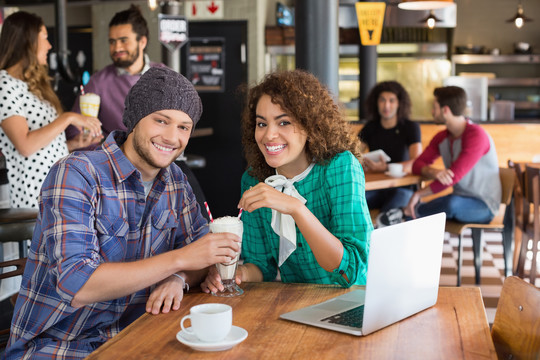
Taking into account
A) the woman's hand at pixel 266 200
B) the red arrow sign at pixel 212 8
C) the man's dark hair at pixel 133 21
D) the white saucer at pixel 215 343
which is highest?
the red arrow sign at pixel 212 8

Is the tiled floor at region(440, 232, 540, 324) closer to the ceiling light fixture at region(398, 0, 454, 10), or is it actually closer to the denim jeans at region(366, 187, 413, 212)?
the denim jeans at region(366, 187, 413, 212)

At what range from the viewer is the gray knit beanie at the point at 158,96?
1857 millimetres

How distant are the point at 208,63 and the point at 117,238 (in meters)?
6.32

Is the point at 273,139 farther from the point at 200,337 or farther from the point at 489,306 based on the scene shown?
the point at 489,306

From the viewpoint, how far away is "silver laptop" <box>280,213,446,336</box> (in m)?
1.37

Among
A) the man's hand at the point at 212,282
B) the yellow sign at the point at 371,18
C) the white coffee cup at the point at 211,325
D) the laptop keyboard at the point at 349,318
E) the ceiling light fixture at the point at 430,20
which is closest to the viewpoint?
the white coffee cup at the point at 211,325

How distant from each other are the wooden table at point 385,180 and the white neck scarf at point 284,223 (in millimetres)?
2219

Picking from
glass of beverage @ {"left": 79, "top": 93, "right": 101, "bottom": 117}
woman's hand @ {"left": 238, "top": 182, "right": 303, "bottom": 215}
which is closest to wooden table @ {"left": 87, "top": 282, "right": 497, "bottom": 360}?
woman's hand @ {"left": 238, "top": 182, "right": 303, "bottom": 215}

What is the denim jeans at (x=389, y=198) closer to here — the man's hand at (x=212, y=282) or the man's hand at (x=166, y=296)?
the man's hand at (x=212, y=282)

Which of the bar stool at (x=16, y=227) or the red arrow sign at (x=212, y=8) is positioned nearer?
the bar stool at (x=16, y=227)

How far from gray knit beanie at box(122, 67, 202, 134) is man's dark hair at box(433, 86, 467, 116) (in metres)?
3.15

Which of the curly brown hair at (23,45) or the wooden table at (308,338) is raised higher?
the curly brown hair at (23,45)

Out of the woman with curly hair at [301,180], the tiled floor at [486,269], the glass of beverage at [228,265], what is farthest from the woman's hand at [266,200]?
the tiled floor at [486,269]

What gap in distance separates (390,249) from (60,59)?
539 centimetres
